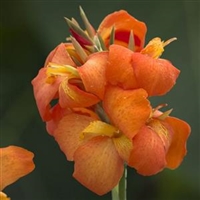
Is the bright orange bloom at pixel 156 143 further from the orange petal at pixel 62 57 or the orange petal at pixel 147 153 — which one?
the orange petal at pixel 62 57

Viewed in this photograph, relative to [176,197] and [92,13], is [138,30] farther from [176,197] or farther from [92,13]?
[92,13]

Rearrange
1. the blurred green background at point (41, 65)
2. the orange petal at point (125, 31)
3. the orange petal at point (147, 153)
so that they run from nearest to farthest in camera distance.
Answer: the orange petal at point (147, 153)
the orange petal at point (125, 31)
the blurred green background at point (41, 65)

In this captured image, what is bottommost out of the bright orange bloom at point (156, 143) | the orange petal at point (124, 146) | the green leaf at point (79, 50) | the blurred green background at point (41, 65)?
the blurred green background at point (41, 65)

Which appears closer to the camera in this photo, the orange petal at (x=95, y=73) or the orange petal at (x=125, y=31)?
the orange petal at (x=95, y=73)

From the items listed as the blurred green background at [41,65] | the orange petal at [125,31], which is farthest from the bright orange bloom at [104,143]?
the blurred green background at [41,65]

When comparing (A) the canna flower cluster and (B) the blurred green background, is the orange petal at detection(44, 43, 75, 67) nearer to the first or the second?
(A) the canna flower cluster
